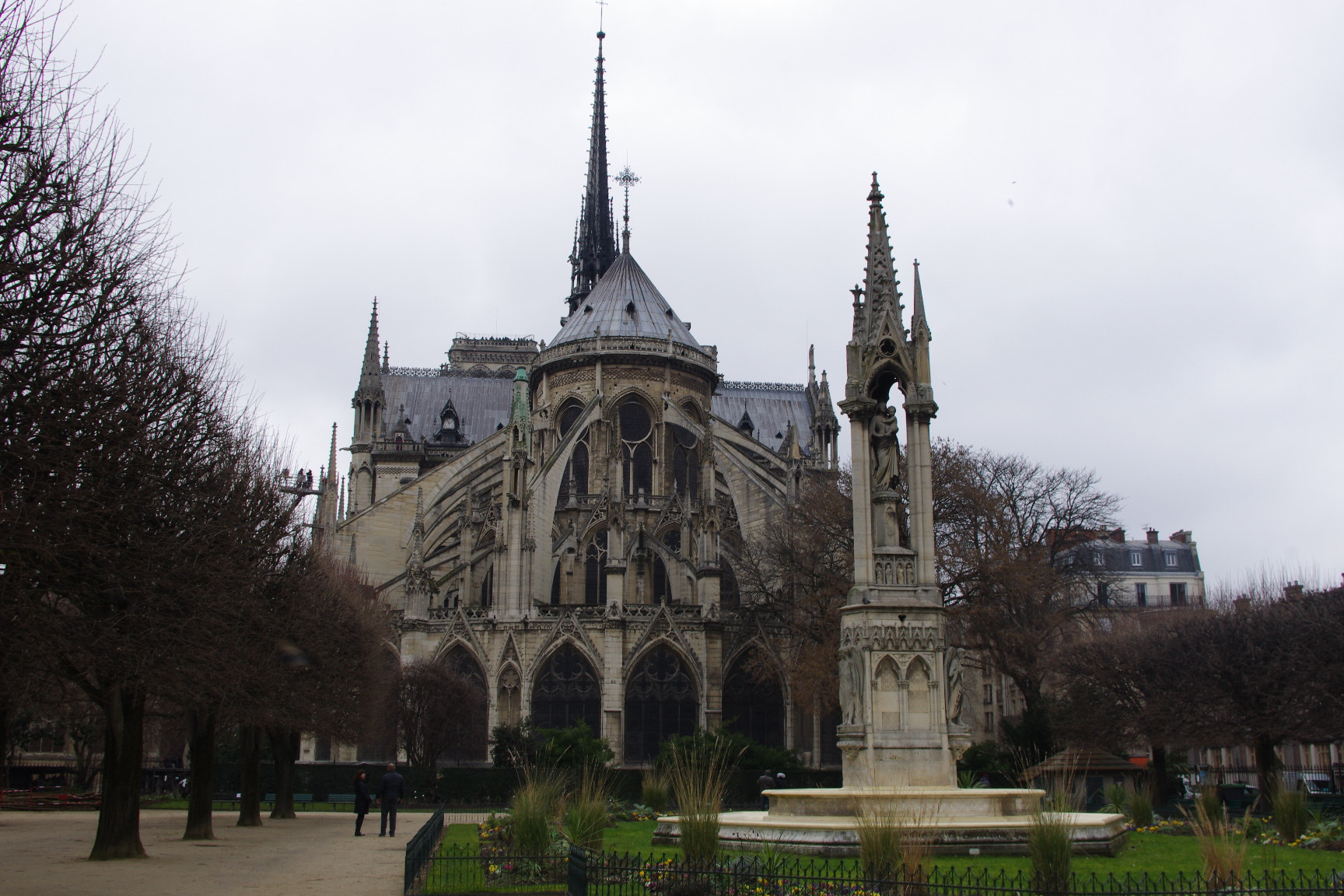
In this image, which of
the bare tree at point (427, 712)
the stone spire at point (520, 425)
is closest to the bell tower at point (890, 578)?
the bare tree at point (427, 712)

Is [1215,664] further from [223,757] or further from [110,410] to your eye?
[223,757]

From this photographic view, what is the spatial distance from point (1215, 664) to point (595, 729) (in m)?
21.4

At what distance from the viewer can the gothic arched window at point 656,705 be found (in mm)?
43625

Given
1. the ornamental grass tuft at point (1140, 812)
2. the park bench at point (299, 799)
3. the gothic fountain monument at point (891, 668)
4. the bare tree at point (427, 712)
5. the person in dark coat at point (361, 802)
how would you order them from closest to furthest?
the gothic fountain monument at point (891, 668)
the ornamental grass tuft at point (1140, 812)
the person in dark coat at point (361, 802)
the park bench at point (299, 799)
the bare tree at point (427, 712)

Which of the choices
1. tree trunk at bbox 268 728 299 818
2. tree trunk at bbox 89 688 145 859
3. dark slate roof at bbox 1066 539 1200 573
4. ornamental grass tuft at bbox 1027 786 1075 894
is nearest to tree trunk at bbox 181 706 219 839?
tree trunk at bbox 89 688 145 859

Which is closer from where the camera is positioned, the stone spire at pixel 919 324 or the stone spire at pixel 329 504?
the stone spire at pixel 919 324

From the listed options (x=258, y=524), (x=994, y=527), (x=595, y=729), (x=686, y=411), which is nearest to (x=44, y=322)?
(x=258, y=524)

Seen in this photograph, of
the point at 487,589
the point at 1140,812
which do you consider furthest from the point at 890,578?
the point at 487,589

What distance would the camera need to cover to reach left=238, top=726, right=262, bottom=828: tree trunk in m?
25.8

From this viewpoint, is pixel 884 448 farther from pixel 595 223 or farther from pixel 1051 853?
pixel 595 223

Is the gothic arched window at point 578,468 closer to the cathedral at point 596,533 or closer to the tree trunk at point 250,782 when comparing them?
the cathedral at point 596,533

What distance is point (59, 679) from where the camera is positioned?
58.4ft

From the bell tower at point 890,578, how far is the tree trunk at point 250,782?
51.2 ft

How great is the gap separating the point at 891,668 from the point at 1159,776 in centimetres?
2197
